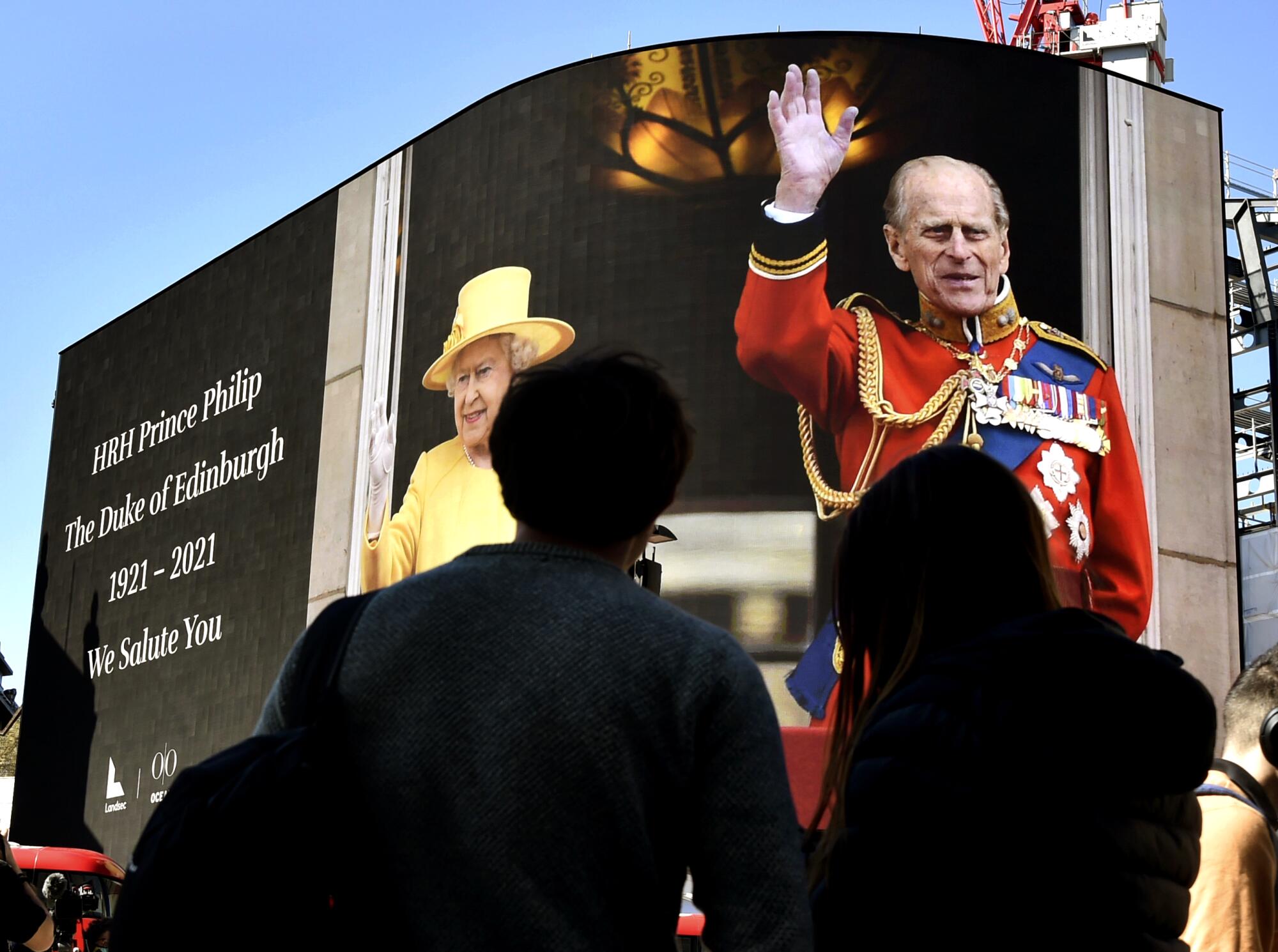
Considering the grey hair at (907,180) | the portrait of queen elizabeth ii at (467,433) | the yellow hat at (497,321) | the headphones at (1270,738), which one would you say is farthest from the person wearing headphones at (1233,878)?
the yellow hat at (497,321)

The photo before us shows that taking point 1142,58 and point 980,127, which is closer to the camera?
point 980,127

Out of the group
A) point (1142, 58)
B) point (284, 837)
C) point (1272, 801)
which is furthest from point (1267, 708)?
point (1142, 58)

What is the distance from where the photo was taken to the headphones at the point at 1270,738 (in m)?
2.93

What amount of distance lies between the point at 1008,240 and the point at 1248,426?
295 inches

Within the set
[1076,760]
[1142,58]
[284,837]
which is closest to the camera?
[284,837]

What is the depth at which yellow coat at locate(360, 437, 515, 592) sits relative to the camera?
15.9m

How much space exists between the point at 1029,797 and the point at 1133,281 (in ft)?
47.8

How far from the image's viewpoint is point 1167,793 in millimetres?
2020

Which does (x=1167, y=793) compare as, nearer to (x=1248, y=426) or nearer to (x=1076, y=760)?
(x=1076, y=760)

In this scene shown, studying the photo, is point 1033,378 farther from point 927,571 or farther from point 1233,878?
point 927,571

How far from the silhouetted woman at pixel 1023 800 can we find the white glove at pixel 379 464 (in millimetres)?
15120

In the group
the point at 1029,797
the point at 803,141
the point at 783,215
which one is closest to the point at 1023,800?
the point at 1029,797

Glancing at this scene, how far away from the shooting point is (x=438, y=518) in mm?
16266

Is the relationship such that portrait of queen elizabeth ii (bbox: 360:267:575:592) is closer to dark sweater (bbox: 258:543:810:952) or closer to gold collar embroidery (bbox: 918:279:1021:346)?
gold collar embroidery (bbox: 918:279:1021:346)
